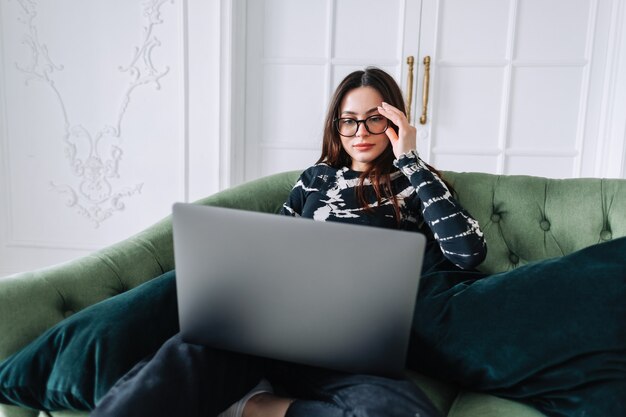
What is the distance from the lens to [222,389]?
2.59 feet

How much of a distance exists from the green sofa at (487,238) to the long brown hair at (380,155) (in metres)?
0.21

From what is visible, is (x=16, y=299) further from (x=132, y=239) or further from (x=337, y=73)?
(x=337, y=73)

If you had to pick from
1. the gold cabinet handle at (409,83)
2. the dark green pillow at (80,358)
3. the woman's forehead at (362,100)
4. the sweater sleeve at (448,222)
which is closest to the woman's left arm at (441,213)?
the sweater sleeve at (448,222)

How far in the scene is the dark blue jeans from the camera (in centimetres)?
69

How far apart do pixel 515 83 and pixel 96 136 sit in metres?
2.05

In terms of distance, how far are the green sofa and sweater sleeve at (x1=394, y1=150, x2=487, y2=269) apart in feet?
0.70

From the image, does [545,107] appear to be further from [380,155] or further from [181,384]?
[181,384]

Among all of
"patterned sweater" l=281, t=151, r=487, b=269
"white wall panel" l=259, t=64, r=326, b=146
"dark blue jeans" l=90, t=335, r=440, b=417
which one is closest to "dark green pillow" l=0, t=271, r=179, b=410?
"dark blue jeans" l=90, t=335, r=440, b=417

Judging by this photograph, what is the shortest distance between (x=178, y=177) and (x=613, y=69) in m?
2.11

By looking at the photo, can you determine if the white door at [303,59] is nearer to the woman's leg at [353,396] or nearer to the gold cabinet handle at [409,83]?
the gold cabinet handle at [409,83]

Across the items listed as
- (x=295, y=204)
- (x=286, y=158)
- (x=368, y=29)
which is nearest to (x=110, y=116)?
(x=286, y=158)

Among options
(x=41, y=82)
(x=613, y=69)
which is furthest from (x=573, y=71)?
(x=41, y=82)

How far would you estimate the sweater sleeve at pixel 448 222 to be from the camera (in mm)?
1074

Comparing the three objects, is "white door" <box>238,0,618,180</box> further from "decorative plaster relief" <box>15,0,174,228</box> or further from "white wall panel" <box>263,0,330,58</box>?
"decorative plaster relief" <box>15,0,174,228</box>
